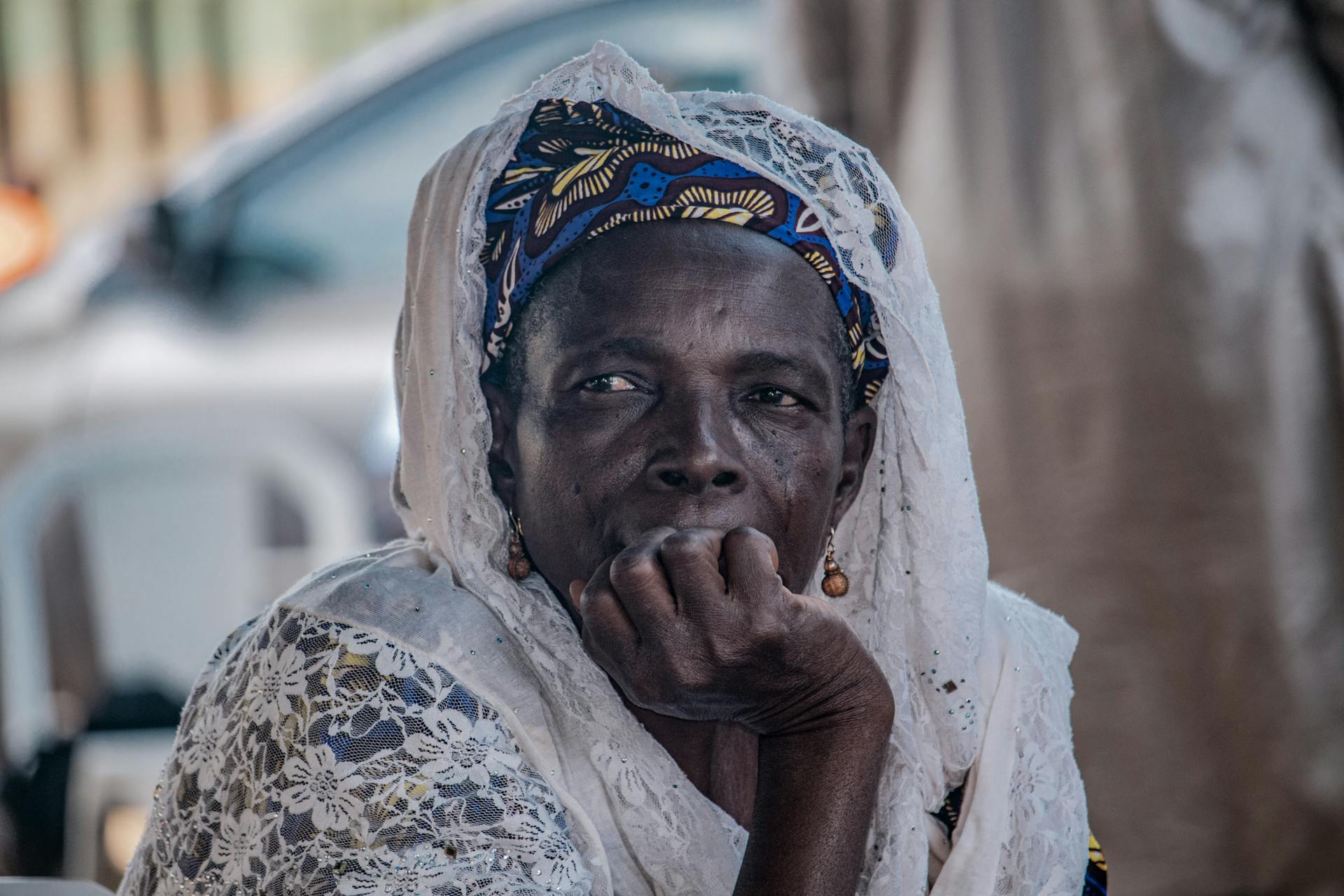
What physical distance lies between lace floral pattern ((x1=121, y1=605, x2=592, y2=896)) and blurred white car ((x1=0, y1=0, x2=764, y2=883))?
2436mm

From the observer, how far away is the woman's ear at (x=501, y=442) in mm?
1935

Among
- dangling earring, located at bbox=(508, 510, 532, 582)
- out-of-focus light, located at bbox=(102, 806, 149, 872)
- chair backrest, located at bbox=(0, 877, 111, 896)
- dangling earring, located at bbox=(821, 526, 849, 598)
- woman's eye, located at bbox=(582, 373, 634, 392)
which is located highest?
woman's eye, located at bbox=(582, 373, 634, 392)

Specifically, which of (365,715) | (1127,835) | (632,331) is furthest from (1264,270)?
(365,715)

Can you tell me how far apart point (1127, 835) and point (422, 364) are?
215 cm

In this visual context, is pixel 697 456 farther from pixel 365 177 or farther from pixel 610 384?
pixel 365 177

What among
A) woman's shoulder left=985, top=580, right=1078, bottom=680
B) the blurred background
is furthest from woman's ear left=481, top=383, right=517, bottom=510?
the blurred background

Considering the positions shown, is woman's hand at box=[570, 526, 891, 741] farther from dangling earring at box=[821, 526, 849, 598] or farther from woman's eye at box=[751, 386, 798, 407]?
dangling earring at box=[821, 526, 849, 598]

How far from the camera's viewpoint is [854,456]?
2061 mm

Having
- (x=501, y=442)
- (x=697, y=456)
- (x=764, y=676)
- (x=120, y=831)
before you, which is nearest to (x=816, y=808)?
(x=764, y=676)

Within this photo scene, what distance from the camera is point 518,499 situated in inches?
75.0

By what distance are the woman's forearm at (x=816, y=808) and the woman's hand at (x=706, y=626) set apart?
78 millimetres

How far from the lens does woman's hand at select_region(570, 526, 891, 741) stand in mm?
1531

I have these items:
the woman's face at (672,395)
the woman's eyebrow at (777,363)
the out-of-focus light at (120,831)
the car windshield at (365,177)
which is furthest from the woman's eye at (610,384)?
the car windshield at (365,177)

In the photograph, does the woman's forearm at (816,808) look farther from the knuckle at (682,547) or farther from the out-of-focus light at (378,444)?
the out-of-focus light at (378,444)
